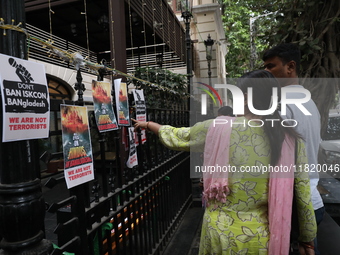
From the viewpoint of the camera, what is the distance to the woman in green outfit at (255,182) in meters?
1.62

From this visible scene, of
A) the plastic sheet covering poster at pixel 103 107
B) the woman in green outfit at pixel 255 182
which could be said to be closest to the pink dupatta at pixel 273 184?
the woman in green outfit at pixel 255 182

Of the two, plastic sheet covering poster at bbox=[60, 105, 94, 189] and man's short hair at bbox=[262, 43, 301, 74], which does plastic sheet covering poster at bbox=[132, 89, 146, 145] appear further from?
man's short hair at bbox=[262, 43, 301, 74]

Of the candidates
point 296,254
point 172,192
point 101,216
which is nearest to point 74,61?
point 101,216

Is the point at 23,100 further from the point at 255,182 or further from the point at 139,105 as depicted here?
the point at 139,105

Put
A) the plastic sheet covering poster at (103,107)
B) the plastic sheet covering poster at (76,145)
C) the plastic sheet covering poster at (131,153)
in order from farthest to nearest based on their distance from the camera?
1. the plastic sheet covering poster at (131,153)
2. the plastic sheet covering poster at (103,107)
3. the plastic sheet covering poster at (76,145)

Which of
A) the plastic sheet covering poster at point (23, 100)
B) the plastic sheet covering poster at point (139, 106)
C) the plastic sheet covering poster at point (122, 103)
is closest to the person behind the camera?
the plastic sheet covering poster at point (23, 100)

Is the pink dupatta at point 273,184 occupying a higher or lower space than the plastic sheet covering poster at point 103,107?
lower

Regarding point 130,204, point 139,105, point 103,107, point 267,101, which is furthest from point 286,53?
point 130,204

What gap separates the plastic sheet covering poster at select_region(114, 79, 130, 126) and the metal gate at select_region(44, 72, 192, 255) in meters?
0.14

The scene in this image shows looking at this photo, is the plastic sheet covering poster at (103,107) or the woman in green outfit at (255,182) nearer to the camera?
the woman in green outfit at (255,182)

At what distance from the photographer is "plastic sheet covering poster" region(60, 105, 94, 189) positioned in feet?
5.02

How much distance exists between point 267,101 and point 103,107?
1151 mm

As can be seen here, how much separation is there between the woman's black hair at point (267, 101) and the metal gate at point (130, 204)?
110cm

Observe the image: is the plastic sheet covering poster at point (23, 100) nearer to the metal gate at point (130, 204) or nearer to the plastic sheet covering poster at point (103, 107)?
the metal gate at point (130, 204)
